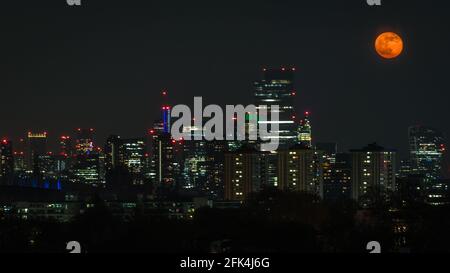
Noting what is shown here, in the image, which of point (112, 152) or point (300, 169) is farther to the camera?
point (112, 152)

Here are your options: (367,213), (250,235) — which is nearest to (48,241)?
(250,235)

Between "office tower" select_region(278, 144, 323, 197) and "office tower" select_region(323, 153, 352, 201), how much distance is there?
2.25 ft

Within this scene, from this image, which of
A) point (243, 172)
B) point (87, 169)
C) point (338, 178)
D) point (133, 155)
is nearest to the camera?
point (338, 178)

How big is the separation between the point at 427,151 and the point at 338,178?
6.30 meters

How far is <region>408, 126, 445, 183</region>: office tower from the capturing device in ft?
229

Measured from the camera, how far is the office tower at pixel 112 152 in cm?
8488

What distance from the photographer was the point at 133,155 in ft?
281

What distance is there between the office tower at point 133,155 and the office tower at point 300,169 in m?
13.5

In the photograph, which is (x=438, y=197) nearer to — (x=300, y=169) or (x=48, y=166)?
(x=300, y=169)

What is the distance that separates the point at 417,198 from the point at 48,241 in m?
16.9

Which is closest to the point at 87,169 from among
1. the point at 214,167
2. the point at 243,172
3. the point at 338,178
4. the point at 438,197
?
the point at 214,167

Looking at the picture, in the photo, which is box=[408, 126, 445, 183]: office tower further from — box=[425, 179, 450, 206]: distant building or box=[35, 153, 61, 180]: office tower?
box=[35, 153, 61, 180]: office tower

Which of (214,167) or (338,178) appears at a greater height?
(214,167)

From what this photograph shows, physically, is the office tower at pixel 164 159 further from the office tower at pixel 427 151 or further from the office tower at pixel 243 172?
the office tower at pixel 427 151
